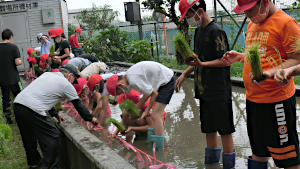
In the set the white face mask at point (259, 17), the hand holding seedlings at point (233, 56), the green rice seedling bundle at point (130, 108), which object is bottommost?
the green rice seedling bundle at point (130, 108)

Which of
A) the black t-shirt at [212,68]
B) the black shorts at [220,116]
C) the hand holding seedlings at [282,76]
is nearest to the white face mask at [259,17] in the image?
the hand holding seedlings at [282,76]

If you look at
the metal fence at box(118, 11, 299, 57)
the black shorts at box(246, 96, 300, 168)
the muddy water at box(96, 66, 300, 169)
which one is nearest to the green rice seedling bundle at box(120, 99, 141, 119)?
the muddy water at box(96, 66, 300, 169)

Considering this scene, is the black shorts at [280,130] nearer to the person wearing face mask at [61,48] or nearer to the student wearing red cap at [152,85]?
the student wearing red cap at [152,85]

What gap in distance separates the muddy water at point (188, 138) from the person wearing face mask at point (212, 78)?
0.56 metres

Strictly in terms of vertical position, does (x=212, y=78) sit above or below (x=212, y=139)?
above

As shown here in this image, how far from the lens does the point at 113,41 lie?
18234 millimetres

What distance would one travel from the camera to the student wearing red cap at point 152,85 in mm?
4629

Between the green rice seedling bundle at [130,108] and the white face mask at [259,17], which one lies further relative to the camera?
the green rice seedling bundle at [130,108]

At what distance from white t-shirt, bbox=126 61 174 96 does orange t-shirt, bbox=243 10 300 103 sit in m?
1.97

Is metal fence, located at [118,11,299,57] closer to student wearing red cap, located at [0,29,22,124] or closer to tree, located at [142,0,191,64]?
tree, located at [142,0,191,64]

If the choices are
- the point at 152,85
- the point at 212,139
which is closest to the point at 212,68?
the point at 212,139

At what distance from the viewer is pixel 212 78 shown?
359 cm

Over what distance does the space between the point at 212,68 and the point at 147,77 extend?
139 centimetres

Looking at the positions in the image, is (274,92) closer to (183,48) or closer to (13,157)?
(183,48)
